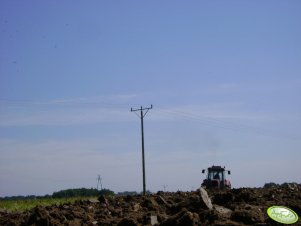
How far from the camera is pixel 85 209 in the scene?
14445 mm

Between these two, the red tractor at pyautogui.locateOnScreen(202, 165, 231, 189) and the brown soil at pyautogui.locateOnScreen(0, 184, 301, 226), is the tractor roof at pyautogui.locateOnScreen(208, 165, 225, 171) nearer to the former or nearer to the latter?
the red tractor at pyautogui.locateOnScreen(202, 165, 231, 189)

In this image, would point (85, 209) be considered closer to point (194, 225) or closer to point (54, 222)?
point (54, 222)

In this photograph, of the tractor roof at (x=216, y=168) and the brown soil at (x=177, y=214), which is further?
the tractor roof at (x=216, y=168)

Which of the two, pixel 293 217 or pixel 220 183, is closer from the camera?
pixel 293 217

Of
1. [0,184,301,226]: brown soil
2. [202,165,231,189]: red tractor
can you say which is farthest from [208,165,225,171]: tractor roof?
[0,184,301,226]: brown soil

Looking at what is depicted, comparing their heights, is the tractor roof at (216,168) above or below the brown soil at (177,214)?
above

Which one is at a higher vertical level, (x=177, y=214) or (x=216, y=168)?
(x=216, y=168)

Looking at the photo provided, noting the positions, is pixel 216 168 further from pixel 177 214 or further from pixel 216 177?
pixel 177 214

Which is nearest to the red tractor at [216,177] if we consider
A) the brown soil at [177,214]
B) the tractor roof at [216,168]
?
the tractor roof at [216,168]

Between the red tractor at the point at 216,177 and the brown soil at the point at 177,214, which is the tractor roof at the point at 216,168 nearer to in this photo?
the red tractor at the point at 216,177

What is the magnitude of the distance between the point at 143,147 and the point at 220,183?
12551 millimetres

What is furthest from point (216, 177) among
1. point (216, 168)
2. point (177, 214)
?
point (177, 214)

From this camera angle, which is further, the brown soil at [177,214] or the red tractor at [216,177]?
the red tractor at [216,177]

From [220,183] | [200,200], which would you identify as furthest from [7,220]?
[220,183]
